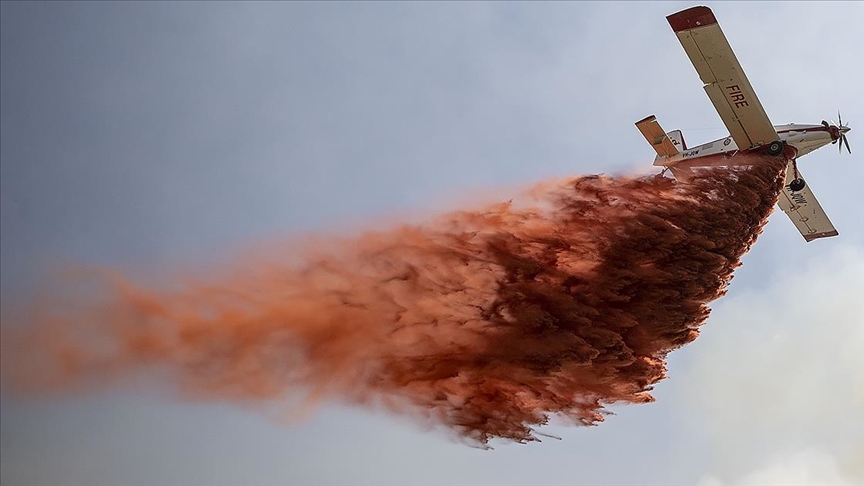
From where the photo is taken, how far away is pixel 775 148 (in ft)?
94.6

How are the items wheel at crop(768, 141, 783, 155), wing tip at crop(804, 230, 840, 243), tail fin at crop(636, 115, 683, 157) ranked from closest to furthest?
wheel at crop(768, 141, 783, 155), tail fin at crop(636, 115, 683, 157), wing tip at crop(804, 230, 840, 243)

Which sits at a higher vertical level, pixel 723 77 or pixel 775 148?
pixel 723 77

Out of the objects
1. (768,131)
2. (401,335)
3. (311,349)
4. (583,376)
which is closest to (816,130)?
(768,131)

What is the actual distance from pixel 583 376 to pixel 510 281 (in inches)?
152

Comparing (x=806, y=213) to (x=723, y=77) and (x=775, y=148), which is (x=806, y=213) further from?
(x=723, y=77)

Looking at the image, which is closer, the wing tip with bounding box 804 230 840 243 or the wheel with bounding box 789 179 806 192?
the wheel with bounding box 789 179 806 192

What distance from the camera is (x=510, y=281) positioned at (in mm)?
25688

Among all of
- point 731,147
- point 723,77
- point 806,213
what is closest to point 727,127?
point 731,147

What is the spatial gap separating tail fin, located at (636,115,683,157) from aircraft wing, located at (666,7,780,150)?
2382mm

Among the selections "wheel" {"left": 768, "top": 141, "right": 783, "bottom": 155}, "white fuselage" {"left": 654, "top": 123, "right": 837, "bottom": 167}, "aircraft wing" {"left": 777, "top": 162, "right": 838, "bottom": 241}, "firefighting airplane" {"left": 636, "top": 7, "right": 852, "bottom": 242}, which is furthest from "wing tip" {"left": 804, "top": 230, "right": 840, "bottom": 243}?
"wheel" {"left": 768, "top": 141, "right": 783, "bottom": 155}

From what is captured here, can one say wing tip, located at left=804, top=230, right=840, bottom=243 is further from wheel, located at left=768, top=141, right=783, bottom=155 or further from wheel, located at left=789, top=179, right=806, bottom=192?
wheel, located at left=768, top=141, right=783, bottom=155

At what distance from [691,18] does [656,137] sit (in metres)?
5.63

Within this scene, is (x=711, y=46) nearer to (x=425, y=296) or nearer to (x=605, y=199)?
(x=605, y=199)

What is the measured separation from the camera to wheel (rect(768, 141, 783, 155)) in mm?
28750
